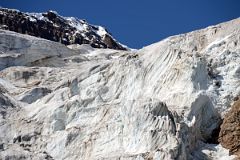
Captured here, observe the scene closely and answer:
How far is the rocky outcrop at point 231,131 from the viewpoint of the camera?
37969mm

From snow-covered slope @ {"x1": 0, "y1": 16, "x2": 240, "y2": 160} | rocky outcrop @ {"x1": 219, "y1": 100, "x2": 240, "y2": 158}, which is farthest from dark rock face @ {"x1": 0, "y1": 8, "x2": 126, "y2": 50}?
rocky outcrop @ {"x1": 219, "y1": 100, "x2": 240, "y2": 158}

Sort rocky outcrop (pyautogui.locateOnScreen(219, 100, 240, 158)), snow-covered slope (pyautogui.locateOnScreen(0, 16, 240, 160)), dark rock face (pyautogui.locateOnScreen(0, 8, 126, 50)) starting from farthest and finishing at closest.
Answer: dark rock face (pyautogui.locateOnScreen(0, 8, 126, 50)) → rocky outcrop (pyautogui.locateOnScreen(219, 100, 240, 158)) → snow-covered slope (pyautogui.locateOnScreen(0, 16, 240, 160))

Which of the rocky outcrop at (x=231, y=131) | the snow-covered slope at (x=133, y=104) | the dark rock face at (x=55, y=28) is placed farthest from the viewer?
the dark rock face at (x=55, y=28)

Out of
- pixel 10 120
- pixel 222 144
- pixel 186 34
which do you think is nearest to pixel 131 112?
pixel 222 144

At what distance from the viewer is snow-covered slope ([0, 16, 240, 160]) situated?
123 ft

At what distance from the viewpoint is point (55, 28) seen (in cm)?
9825

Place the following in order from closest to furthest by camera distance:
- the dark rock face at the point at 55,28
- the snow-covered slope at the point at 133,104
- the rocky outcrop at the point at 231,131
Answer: the snow-covered slope at the point at 133,104 → the rocky outcrop at the point at 231,131 → the dark rock face at the point at 55,28

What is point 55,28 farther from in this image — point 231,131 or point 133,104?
point 231,131

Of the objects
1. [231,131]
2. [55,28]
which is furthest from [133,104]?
[55,28]

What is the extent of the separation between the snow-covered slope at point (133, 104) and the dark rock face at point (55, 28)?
133ft

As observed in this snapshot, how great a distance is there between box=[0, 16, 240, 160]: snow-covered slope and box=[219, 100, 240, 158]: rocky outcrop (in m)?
0.42

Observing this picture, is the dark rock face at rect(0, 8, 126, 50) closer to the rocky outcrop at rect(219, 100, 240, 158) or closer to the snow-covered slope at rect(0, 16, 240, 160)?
the snow-covered slope at rect(0, 16, 240, 160)

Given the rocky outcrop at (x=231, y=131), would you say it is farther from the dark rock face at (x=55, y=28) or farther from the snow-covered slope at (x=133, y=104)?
the dark rock face at (x=55, y=28)

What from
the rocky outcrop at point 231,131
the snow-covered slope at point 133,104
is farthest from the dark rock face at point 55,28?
the rocky outcrop at point 231,131
